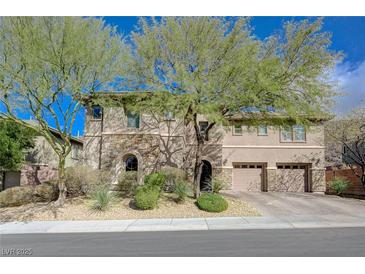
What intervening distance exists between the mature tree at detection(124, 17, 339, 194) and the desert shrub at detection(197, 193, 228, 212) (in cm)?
404

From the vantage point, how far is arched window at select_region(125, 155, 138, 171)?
2005 centimetres

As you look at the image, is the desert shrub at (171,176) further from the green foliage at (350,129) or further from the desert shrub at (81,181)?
the green foliage at (350,129)

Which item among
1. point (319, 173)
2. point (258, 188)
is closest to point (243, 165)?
point (258, 188)

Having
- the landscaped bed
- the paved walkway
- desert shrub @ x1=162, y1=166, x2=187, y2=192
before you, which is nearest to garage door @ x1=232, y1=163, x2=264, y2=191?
desert shrub @ x1=162, y1=166, x2=187, y2=192

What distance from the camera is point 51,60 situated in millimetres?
12570

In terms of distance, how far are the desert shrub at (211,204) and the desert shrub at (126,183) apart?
5.74 m

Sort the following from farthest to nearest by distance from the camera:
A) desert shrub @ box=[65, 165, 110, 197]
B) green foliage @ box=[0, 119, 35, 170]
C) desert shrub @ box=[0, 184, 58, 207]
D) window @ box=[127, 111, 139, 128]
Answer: window @ box=[127, 111, 139, 128]
green foliage @ box=[0, 119, 35, 170]
desert shrub @ box=[65, 165, 110, 197]
desert shrub @ box=[0, 184, 58, 207]

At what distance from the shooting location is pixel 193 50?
13.8 meters

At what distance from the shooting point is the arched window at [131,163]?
65.8 ft

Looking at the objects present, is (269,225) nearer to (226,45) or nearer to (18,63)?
(226,45)

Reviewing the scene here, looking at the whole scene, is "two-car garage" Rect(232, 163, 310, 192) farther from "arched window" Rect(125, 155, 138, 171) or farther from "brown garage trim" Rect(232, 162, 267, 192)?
"arched window" Rect(125, 155, 138, 171)

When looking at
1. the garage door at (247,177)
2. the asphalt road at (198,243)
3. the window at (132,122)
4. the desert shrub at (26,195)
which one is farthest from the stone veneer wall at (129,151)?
the asphalt road at (198,243)

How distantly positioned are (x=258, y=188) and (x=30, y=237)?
688 inches

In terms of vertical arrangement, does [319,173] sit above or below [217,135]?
below
